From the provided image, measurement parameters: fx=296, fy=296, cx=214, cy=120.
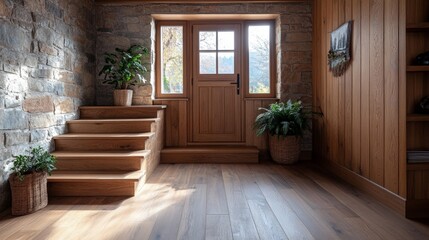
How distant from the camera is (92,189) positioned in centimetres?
269

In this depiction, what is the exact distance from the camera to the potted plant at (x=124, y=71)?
13.2ft

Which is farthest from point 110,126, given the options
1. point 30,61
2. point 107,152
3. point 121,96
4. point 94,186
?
point 30,61

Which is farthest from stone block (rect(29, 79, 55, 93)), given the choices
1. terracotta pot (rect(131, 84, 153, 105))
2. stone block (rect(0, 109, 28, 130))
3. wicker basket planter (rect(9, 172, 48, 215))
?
terracotta pot (rect(131, 84, 153, 105))

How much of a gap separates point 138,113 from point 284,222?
2.47m

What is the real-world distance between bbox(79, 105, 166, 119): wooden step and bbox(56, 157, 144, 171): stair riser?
3.29 feet

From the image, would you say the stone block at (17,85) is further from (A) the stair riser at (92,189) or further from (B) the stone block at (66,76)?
→ (A) the stair riser at (92,189)

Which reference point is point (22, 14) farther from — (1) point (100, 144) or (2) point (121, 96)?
(2) point (121, 96)

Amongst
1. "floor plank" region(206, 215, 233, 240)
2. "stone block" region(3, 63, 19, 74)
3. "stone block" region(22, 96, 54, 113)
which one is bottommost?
"floor plank" region(206, 215, 233, 240)

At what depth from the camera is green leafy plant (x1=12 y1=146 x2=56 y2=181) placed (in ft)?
7.65

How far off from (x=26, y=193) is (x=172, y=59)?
112 inches

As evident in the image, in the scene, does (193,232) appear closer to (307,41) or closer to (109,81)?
(109,81)

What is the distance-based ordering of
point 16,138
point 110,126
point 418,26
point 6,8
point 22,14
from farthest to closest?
point 110,126
point 22,14
point 16,138
point 6,8
point 418,26

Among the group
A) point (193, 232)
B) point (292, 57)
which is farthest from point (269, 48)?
point (193, 232)

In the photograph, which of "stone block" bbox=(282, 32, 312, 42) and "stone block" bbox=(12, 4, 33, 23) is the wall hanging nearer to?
"stone block" bbox=(282, 32, 312, 42)
